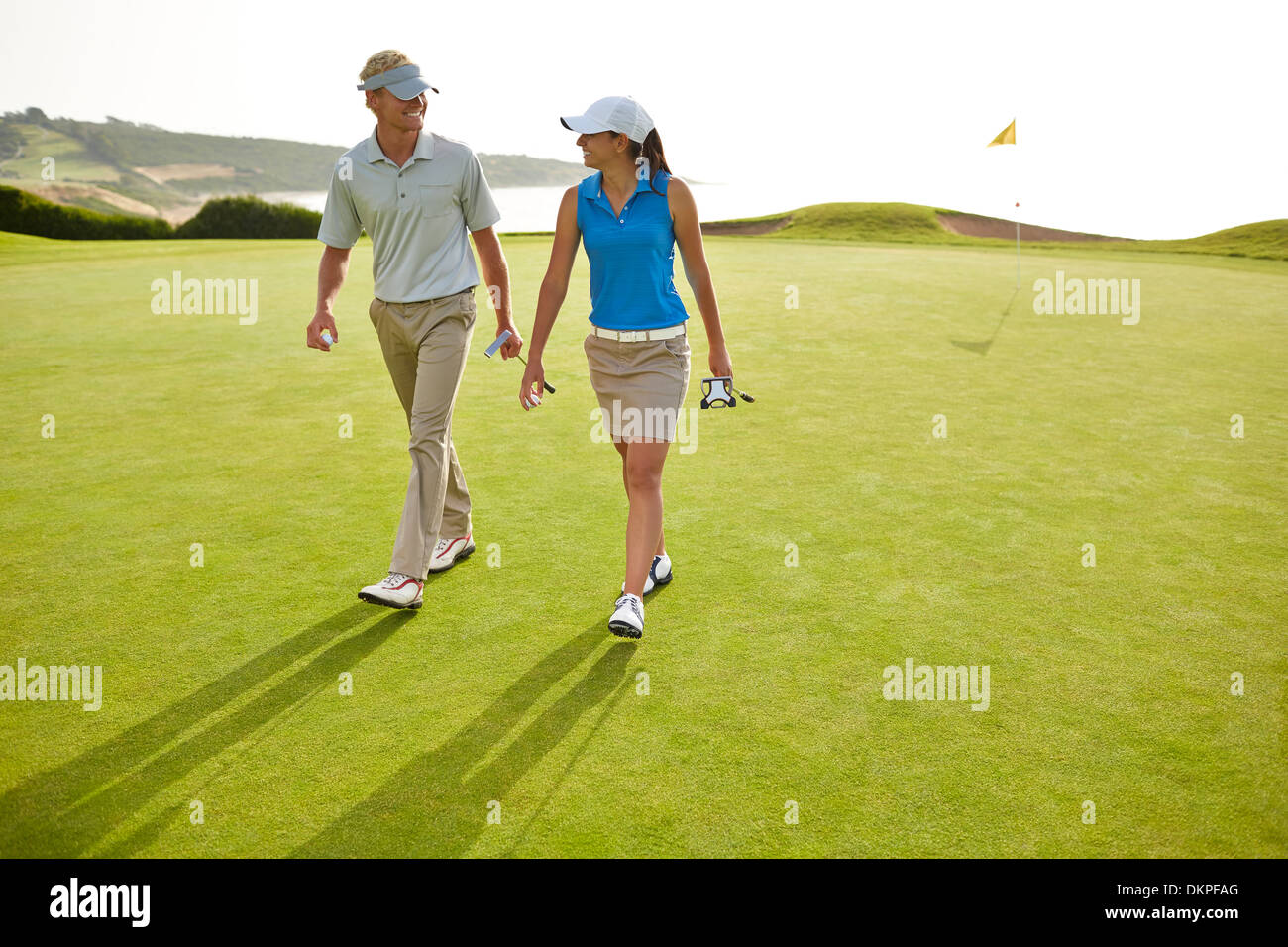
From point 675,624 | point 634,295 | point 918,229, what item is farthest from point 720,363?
point 918,229

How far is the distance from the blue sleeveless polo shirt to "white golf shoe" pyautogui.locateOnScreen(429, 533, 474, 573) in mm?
1471

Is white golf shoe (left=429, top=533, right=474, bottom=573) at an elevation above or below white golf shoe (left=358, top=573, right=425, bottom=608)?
above

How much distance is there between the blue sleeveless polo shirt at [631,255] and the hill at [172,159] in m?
91.1

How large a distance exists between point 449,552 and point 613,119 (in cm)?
225

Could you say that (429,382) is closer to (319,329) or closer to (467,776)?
(319,329)

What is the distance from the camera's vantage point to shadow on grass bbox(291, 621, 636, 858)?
9.78ft

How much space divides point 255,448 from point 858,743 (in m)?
5.10

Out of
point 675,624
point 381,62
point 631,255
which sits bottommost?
point 675,624

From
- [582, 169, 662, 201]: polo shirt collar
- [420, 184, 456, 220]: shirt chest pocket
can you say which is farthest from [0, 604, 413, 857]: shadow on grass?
[582, 169, 662, 201]: polo shirt collar

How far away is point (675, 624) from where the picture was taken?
4457mm

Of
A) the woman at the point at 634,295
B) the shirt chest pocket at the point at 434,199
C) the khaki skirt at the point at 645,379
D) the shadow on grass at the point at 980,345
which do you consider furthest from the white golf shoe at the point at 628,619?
the shadow on grass at the point at 980,345

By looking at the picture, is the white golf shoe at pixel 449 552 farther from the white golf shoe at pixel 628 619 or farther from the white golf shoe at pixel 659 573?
the white golf shoe at pixel 628 619

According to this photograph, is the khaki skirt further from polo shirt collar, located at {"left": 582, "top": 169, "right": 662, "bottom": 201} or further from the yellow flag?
the yellow flag
